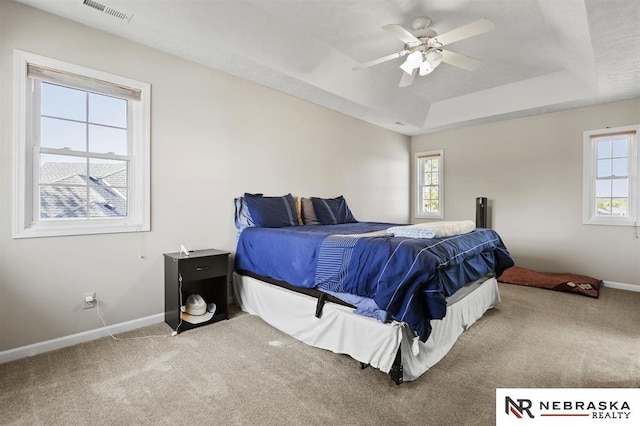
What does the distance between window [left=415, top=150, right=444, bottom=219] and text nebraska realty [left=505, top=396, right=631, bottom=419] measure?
14.7ft

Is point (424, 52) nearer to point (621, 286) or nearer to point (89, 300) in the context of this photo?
point (89, 300)

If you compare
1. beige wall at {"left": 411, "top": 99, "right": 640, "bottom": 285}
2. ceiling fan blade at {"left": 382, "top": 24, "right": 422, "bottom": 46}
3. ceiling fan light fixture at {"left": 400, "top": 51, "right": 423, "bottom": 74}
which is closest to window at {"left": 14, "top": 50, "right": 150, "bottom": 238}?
ceiling fan blade at {"left": 382, "top": 24, "right": 422, "bottom": 46}

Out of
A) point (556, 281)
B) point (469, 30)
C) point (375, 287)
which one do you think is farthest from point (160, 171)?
point (556, 281)

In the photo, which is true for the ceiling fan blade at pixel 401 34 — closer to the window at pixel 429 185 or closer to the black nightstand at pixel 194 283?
the black nightstand at pixel 194 283

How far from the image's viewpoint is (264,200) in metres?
3.46

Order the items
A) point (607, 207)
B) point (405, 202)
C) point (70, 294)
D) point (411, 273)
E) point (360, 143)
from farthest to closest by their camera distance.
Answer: point (405, 202) → point (360, 143) → point (607, 207) → point (70, 294) → point (411, 273)

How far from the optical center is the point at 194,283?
309 centimetres

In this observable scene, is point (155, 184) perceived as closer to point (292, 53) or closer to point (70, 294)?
point (70, 294)

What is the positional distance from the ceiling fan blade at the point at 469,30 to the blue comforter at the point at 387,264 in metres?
1.59

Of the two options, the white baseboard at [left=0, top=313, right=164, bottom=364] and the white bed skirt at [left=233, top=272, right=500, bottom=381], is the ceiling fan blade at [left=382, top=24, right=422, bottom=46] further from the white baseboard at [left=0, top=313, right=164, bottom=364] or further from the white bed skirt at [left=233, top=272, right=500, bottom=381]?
the white baseboard at [left=0, top=313, right=164, bottom=364]

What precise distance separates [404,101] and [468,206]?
2.21 metres

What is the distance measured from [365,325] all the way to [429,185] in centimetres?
470

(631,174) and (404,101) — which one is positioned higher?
(404,101)

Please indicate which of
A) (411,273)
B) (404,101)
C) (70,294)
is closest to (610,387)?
(411,273)
